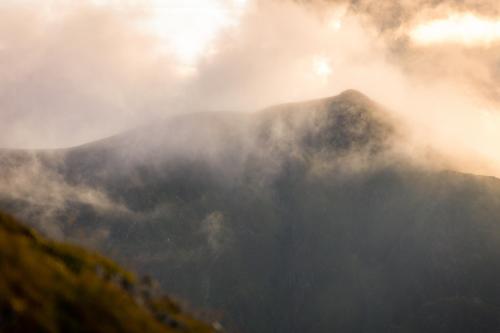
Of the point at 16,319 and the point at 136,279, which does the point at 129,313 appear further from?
the point at 136,279

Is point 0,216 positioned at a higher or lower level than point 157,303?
higher

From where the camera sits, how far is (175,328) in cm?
2981

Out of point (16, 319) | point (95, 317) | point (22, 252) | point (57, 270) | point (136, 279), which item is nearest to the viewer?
point (16, 319)

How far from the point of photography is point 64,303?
941 inches

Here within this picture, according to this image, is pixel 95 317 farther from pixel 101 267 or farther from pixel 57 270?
pixel 101 267

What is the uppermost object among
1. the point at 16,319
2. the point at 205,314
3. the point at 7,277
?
the point at 7,277

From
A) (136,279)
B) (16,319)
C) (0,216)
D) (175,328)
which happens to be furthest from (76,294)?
(0,216)

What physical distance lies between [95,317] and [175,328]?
6965mm

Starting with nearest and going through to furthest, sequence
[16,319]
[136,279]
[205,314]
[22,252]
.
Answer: [16,319]
[22,252]
[136,279]
[205,314]

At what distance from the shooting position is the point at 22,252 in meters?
25.3

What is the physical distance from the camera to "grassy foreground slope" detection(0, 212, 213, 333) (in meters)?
21.9

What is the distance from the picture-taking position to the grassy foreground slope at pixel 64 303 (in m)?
21.9

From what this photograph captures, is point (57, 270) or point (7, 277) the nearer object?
point (7, 277)

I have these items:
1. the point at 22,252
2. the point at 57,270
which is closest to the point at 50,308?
the point at 22,252
